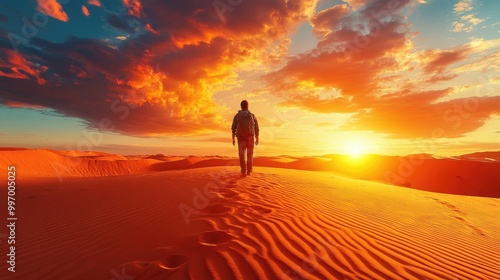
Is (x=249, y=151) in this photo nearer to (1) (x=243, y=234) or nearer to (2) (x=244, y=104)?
(2) (x=244, y=104)

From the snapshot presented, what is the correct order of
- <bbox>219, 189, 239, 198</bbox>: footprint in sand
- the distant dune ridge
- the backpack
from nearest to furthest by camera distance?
<bbox>219, 189, 239, 198</bbox>: footprint in sand < the backpack < the distant dune ridge

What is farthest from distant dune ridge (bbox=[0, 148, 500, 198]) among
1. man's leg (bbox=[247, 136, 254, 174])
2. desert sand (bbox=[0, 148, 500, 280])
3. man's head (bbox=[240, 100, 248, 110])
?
man's head (bbox=[240, 100, 248, 110])

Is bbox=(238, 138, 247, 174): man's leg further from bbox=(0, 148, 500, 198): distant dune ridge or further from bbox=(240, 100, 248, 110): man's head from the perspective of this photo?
bbox=(0, 148, 500, 198): distant dune ridge

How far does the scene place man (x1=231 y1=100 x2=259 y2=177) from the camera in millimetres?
9258

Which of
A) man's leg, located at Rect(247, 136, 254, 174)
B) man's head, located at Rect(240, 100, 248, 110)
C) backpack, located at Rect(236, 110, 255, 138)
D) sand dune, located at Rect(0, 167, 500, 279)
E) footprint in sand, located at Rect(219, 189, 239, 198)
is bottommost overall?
sand dune, located at Rect(0, 167, 500, 279)

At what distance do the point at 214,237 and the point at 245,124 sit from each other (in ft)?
19.0

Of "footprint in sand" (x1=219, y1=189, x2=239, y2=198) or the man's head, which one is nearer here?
"footprint in sand" (x1=219, y1=189, x2=239, y2=198)

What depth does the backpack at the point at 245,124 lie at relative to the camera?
364 inches

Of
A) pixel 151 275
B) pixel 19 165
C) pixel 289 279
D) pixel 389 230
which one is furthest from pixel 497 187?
pixel 19 165

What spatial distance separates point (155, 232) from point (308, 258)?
2.55m

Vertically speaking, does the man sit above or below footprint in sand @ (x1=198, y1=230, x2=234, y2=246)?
above

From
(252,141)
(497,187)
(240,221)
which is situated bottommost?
(497,187)

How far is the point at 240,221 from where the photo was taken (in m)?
4.41

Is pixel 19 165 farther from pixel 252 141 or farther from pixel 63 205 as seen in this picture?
pixel 252 141
